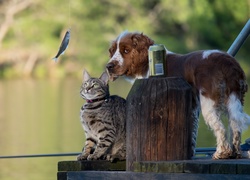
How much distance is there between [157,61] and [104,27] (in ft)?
125

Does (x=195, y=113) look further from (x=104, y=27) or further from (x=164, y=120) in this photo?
(x=104, y=27)

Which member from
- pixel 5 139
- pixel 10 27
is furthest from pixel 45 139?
pixel 10 27

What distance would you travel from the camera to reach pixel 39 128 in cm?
2316

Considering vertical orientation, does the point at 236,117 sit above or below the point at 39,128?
below

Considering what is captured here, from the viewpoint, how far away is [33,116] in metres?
27.0

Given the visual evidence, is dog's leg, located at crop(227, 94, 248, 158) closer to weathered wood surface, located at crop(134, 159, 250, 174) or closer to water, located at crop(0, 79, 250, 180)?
weathered wood surface, located at crop(134, 159, 250, 174)

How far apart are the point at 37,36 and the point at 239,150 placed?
130ft

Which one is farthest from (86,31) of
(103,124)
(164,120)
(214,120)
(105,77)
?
(164,120)

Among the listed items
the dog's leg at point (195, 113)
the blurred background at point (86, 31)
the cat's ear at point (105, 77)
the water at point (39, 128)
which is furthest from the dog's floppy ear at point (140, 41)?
the blurred background at point (86, 31)

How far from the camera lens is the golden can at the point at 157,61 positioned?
6.04 metres

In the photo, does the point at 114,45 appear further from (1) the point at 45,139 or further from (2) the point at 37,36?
(2) the point at 37,36

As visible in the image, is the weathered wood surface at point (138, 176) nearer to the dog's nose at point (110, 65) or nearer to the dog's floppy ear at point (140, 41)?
the dog's nose at point (110, 65)

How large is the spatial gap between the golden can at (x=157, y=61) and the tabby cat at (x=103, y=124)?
51 centimetres

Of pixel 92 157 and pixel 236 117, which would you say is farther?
pixel 92 157
